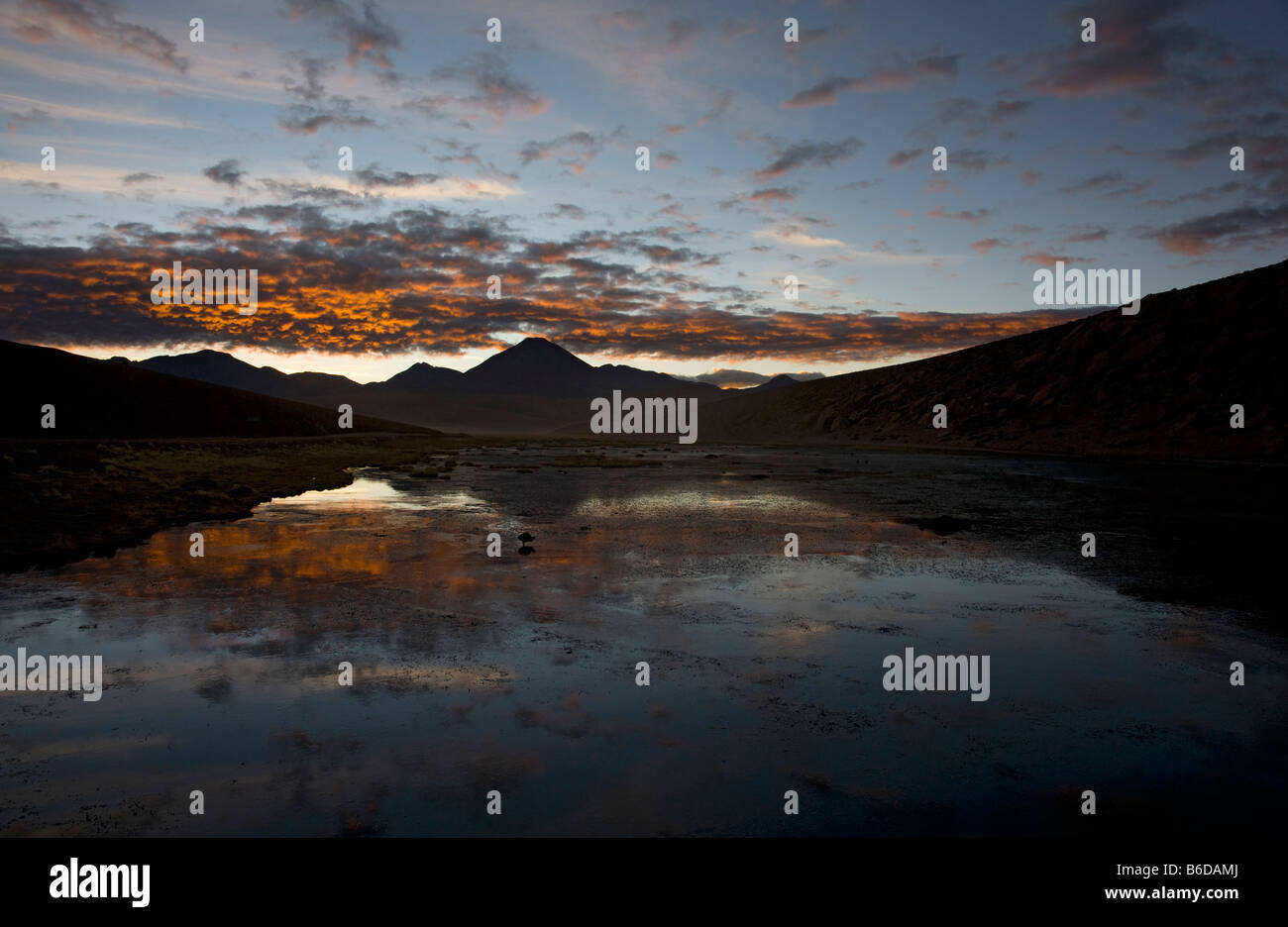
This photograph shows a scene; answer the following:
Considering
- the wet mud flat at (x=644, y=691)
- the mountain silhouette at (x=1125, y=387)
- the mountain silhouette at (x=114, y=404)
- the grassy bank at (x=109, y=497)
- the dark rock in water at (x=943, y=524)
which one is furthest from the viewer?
the mountain silhouette at (x=114, y=404)

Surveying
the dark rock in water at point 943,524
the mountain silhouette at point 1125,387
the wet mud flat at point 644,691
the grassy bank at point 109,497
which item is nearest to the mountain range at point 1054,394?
the mountain silhouette at point 1125,387

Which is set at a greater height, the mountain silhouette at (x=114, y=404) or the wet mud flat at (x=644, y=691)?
the mountain silhouette at (x=114, y=404)

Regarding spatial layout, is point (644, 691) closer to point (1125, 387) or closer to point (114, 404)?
point (1125, 387)

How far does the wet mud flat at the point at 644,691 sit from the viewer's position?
6742mm

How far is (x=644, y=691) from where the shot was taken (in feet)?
32.2

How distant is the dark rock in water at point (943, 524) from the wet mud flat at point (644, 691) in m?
2.73

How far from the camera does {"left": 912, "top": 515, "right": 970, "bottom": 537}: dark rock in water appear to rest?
25016 mm

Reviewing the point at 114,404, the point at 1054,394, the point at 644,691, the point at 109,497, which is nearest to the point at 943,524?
the point at 644,691

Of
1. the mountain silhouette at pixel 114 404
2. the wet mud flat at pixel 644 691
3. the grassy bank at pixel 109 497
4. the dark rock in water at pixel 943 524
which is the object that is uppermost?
the mountain silhouette at pixel 114 404

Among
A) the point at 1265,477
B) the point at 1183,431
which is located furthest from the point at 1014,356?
the point at 1265,477

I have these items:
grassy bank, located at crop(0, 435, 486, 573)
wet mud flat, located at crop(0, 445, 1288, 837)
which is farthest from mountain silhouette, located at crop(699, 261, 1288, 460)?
grassy bank, located at crop(0, 435, 486, 573)

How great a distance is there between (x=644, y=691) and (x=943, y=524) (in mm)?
19845

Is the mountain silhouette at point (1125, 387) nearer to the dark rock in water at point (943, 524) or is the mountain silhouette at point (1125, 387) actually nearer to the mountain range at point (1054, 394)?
the mountain range at point (1054, 394)
